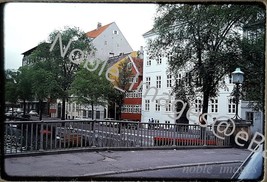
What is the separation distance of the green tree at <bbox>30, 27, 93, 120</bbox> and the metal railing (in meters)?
0.16

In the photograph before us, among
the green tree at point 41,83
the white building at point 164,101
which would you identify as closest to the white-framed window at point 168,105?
the white building at point 164,101

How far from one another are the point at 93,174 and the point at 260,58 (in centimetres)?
160

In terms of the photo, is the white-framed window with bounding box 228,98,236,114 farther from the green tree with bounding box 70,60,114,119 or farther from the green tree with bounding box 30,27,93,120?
the green tree with bounding box 30,27,93,120

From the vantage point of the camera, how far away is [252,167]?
261 centimetres

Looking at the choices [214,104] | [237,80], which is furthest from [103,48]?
[237,80]

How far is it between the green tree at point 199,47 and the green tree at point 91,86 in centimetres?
46

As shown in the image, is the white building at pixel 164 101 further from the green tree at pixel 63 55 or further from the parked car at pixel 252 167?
the green tree at pixel 63 55

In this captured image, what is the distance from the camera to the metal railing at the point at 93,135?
2.68 meters

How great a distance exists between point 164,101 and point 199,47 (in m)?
0.54

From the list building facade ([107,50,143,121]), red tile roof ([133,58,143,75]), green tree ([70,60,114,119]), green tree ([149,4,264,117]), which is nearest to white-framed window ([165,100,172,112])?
green tree ([149,4,264,117])

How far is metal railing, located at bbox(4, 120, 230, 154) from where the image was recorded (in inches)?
105

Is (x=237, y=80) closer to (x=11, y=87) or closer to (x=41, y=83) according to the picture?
(x=41, y=83)

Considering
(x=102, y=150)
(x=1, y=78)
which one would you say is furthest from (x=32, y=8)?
(x=102, y=150)

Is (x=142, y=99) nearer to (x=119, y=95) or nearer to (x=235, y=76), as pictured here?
(x=119, y=95)
